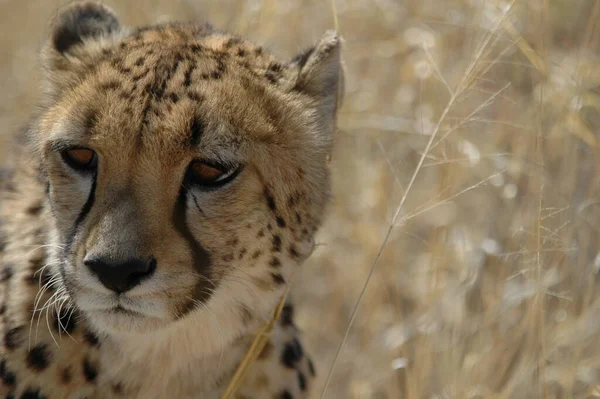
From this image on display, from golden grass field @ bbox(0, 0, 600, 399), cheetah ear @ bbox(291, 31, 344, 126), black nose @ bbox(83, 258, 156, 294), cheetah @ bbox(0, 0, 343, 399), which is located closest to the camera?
black nose @ bbox(83, 258, 156, 294)

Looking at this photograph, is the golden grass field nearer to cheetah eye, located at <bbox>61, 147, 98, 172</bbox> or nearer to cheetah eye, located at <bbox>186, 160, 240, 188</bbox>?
cheetah eye, located at <bbox>186, 160, 240, 188</bbox>

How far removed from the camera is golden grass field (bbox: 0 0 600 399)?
2.48 m

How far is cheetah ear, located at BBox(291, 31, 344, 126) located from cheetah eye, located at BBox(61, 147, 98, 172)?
0.53m

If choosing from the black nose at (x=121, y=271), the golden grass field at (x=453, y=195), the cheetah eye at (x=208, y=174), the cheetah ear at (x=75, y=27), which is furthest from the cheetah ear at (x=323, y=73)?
the black nose at (x=121, y=271)

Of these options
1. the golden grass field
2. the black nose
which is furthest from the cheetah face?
the golden grass field

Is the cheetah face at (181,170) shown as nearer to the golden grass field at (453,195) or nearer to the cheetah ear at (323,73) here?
the cheetah ear at (323,73)

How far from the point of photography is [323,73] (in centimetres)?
229

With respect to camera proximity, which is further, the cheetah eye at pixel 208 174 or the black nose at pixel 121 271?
the cheetah eye at pixel 208 174

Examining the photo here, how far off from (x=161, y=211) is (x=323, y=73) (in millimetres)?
592

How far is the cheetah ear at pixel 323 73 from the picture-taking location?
2.27 m

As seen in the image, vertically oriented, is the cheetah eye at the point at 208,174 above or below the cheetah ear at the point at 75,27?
below

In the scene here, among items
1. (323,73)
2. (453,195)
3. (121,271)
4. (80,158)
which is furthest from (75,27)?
(453,195)

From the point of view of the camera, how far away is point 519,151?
2980 millimetres

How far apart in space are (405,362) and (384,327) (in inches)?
39.0
